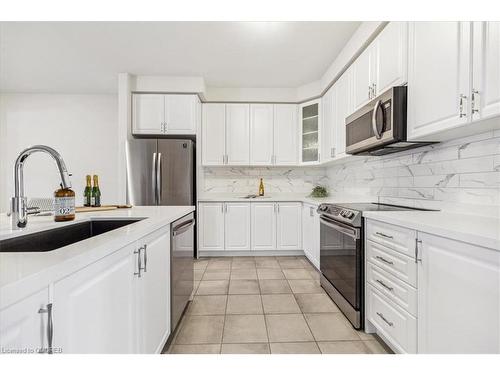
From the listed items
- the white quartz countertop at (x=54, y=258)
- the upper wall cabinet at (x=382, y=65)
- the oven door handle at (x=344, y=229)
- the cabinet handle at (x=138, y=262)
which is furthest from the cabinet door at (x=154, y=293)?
the upper wall cabinet at (x=382, y=65)

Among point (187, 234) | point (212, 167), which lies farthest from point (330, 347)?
point (212, 167)

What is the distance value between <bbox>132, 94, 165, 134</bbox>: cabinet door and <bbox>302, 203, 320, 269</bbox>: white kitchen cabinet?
2.41 m

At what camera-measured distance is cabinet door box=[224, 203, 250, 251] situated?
148 inches

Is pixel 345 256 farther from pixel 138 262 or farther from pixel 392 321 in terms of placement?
pixel 138 262

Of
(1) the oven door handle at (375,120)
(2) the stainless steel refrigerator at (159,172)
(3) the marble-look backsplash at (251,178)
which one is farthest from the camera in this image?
(3) the marble-look backsplash at (251,178)

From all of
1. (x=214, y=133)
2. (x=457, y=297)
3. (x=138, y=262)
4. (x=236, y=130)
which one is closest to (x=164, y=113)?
(x=214, y=133)

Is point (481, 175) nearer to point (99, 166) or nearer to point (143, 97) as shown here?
point (143, 97)

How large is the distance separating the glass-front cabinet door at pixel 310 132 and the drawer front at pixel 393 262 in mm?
2233

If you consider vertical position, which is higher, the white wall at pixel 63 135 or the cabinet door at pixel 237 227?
the white wall at pixel 63 135

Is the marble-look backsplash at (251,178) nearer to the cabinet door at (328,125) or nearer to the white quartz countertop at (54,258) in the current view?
the cabinet door at (328,125)

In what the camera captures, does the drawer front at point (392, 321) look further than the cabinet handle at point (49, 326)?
Yes

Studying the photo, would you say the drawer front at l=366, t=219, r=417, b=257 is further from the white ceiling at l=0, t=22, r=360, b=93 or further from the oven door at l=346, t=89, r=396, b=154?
the white ceiling at l=0, t=22, r=360, b=93

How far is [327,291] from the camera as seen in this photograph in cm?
247

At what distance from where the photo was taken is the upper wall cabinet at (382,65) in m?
1.83
